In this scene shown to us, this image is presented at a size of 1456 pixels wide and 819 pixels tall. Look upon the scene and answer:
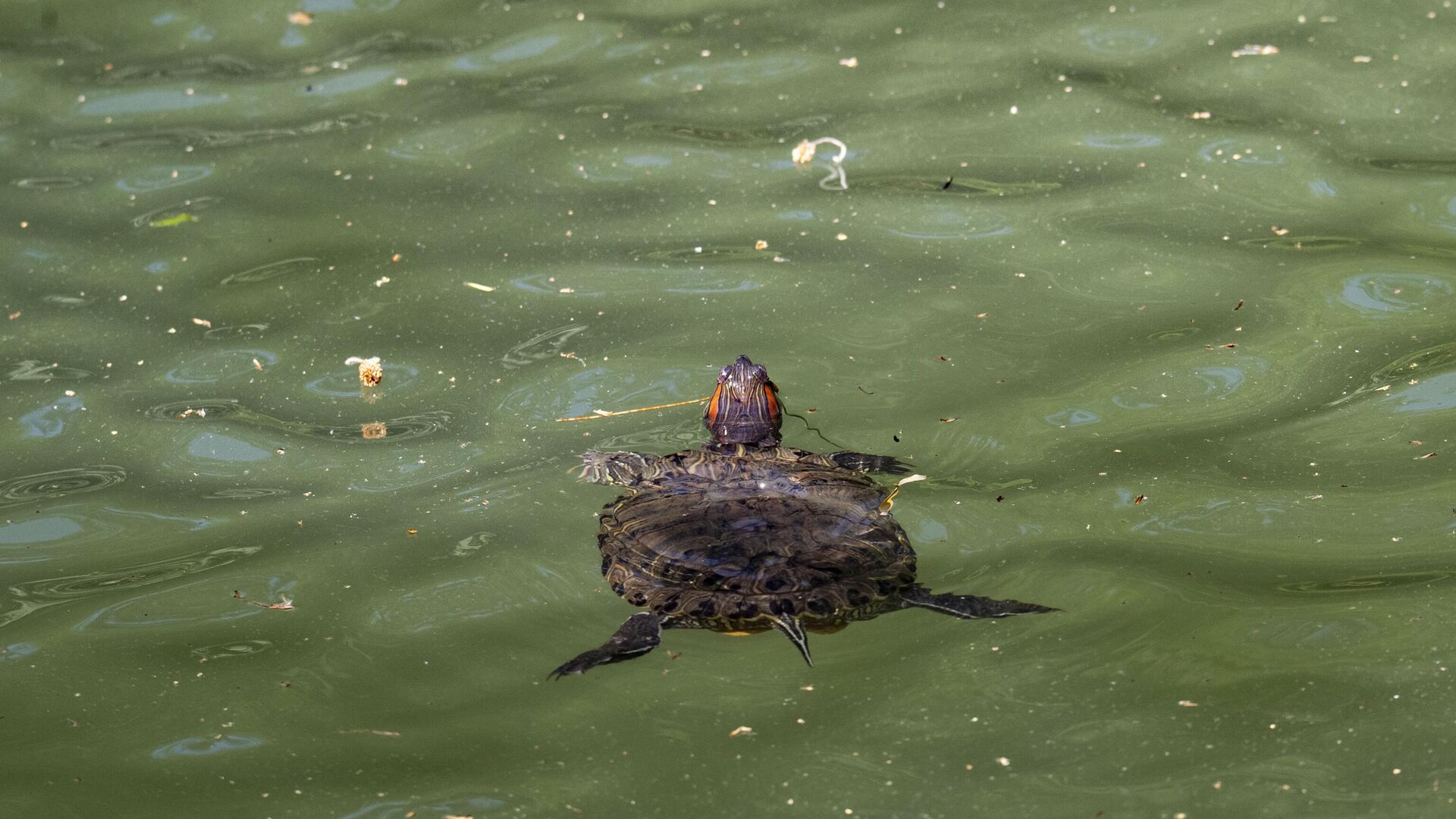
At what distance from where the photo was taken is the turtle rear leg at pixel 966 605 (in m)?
3.00

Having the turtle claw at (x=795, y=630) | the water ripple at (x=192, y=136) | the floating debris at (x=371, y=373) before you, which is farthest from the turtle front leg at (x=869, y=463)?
the water ripple at (x=192, y=136)

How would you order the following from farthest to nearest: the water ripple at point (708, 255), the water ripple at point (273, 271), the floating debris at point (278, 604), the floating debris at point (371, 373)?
the water ripple at point (273, 271) → the water ripple at point (708, 255) → the floating debris at point (371, 373) → the floating debris at point (278, 604)

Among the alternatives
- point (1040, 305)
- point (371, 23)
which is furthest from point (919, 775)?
point (371, 23)

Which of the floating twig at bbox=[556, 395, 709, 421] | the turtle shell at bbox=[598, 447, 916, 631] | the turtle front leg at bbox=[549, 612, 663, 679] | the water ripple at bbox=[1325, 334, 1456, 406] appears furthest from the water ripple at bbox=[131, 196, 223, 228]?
the water ripple at bbox=[1325, 334, 1456, 406]

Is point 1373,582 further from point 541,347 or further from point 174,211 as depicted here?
point 174,211

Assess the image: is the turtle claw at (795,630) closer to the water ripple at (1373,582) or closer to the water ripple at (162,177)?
the water ripple at (1373,582)

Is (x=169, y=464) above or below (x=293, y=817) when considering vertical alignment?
above

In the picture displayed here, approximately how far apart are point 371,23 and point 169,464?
3.07 metres

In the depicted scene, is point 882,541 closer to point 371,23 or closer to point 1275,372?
point 1275,372

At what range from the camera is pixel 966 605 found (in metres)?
3.02

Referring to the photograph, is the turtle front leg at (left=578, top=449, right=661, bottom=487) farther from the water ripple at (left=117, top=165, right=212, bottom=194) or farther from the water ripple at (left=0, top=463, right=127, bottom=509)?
the water ripple at (left=117, top=165, right=212, bottom=194)

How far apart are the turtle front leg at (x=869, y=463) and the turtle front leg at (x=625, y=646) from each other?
79 centimetres

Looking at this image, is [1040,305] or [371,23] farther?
[371,23]

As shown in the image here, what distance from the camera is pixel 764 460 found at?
3447 millimetres
